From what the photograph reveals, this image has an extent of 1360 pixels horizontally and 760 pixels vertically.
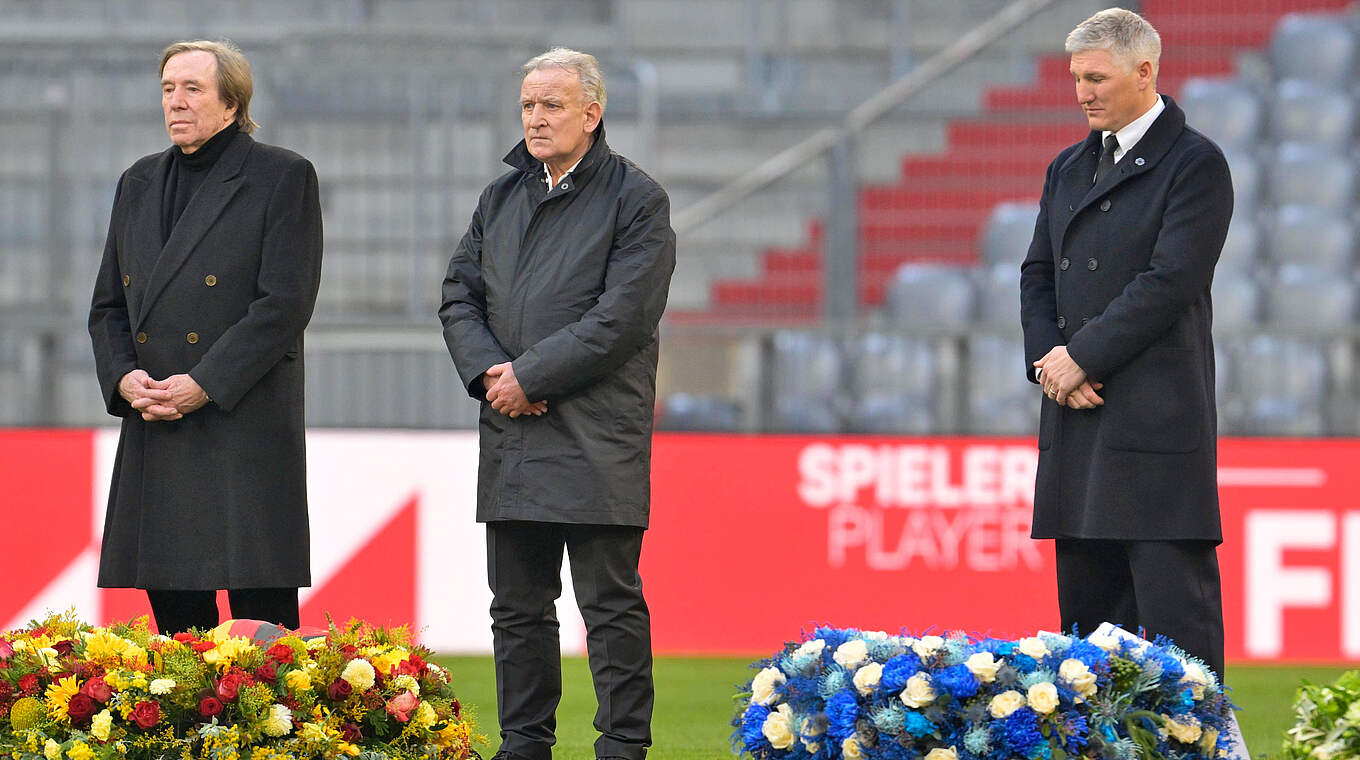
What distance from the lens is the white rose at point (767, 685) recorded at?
3.59 meters

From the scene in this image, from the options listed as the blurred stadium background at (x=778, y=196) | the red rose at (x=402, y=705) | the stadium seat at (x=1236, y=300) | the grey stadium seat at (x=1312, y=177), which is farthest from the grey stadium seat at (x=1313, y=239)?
A: the red rose at (x=402, y=705)

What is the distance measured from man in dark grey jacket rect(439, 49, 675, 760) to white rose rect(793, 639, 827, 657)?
0.71m

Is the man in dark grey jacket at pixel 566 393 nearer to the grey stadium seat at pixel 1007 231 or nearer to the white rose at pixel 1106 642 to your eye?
the white rose at pixel 1106 642

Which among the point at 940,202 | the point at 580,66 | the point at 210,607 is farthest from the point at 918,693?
the point at 940,202

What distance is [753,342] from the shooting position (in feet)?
27.9

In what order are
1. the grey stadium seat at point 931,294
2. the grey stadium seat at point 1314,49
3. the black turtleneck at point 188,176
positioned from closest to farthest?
the black turtleneck at point 188,176, the grey stadium seat at point 931,294, the grey stadium seat at point 1314,49

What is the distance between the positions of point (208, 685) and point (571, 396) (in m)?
1.06

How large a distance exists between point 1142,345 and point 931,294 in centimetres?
557

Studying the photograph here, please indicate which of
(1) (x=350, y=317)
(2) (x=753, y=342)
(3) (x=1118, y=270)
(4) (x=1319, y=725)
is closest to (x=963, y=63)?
(2) (x=753, y=342)

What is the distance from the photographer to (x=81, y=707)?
3.59 m

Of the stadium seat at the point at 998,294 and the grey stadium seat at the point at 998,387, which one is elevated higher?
the stadium seat at the point at 998,294

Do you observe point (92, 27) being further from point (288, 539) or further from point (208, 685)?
point (208, 685)

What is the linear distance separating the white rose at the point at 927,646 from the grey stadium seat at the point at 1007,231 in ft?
20.9

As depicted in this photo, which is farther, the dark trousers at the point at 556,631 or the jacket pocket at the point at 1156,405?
the dark trousers at the point at 556,631
